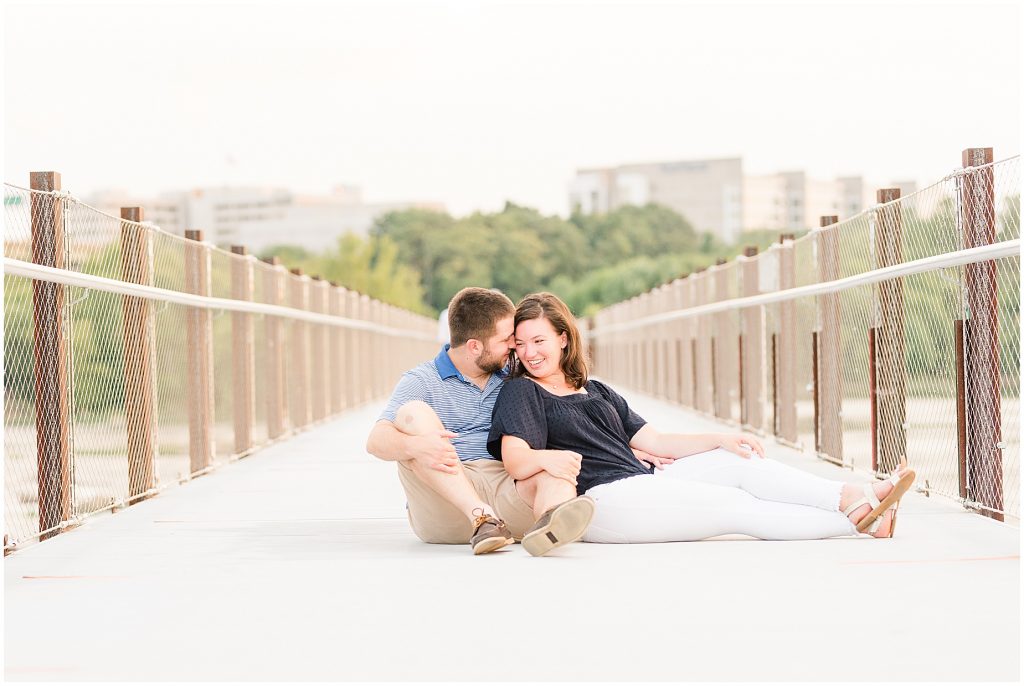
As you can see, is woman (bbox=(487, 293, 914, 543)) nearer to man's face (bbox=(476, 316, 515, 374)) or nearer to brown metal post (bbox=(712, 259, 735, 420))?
man's face (bbox=(476, 316, 515, 374))

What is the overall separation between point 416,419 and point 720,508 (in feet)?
3.45

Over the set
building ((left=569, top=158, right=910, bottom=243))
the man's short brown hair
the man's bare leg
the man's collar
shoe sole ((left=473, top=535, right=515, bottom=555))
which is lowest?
shoe sole ((left=473, top=535, right=515, bottom=555))

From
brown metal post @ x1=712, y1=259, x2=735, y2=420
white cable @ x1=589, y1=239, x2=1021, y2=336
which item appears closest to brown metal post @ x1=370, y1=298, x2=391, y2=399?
white cable @ x1=589, y1=239, x2=1021, y2=336

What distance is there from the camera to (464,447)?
16.2 feet

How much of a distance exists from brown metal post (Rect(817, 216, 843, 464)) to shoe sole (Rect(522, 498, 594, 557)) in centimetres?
362

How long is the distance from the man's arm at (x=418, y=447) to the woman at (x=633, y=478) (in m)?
0.19

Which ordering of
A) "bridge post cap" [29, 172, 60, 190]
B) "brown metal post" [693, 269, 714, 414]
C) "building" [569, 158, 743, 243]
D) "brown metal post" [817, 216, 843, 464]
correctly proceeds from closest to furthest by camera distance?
"bridge post cap" [29, 172, 60, 190], "brown metal post" [817, 216, 843, 464], "brown metal post" [693, 269, 714, 414], "building" [569, 158, 743, 243]

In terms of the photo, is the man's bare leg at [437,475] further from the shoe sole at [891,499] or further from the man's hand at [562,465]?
the shoe sole at [891,499]

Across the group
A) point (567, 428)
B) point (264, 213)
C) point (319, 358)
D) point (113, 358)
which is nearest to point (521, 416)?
point (567, 428)

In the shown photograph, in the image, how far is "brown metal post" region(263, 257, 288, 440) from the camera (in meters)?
10.6

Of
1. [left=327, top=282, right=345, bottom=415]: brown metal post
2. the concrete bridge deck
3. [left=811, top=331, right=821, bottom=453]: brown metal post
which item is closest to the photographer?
the concrete bridge deck

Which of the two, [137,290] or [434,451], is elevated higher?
[137,290]

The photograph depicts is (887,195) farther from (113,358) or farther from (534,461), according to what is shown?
(113,358)

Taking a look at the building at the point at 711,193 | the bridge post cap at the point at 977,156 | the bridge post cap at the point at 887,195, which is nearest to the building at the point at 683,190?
the building at the point at 711,193
